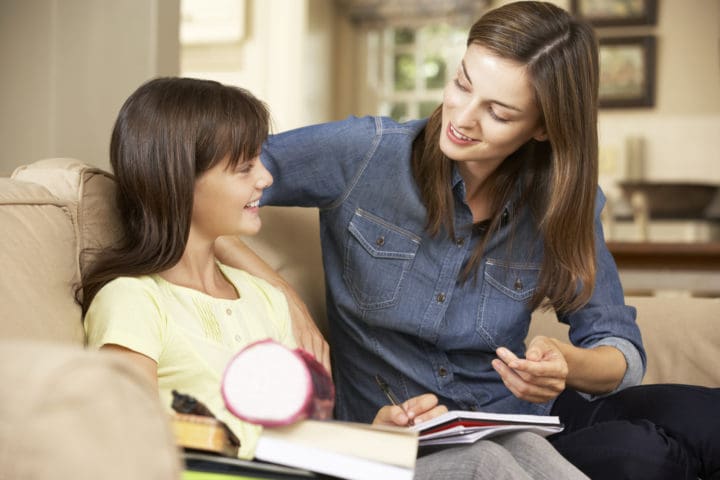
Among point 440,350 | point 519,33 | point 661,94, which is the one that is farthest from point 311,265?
point 661,94

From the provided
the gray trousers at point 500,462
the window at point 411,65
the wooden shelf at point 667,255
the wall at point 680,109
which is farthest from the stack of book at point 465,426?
the window at point 411,65

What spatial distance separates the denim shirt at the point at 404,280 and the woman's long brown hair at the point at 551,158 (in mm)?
29

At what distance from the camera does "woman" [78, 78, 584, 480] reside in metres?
1.14

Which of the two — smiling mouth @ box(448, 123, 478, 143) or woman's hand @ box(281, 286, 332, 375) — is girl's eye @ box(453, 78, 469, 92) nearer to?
smiling mouth @ box(448, 123, 478, 143)

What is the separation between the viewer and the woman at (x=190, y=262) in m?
1.14

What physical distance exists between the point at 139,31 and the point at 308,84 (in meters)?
3.63

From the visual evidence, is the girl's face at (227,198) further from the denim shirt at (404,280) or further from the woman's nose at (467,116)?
the woman's nose at (467,116)

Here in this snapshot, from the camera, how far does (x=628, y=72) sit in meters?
6.04

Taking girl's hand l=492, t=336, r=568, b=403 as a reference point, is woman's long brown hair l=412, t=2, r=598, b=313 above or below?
above

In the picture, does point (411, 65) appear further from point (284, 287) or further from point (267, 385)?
point (267, 385)

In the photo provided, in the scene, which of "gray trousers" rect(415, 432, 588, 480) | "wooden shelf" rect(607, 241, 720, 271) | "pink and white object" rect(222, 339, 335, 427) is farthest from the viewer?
"wooden shelf" rect(607, 241, 720, 271)

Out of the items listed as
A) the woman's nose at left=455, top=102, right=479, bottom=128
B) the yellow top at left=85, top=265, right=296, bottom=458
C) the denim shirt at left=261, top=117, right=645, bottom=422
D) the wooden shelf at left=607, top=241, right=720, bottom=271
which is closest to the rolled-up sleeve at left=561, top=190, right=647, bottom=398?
the denim shirt at left=261, top=117, right=645, bottom=422

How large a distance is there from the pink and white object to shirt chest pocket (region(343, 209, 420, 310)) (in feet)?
2.24

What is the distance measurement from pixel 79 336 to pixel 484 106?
735mm
